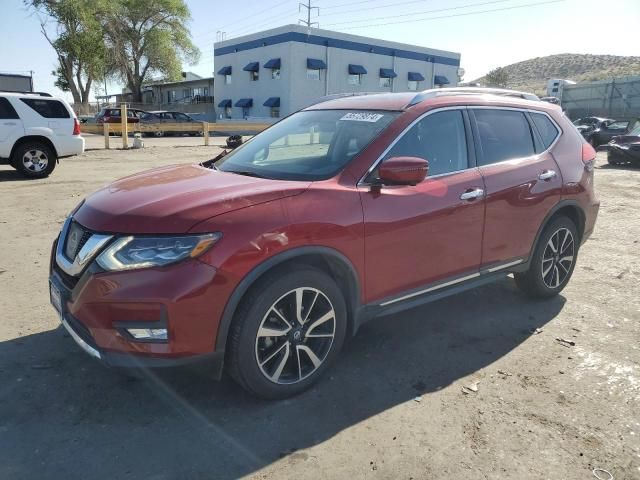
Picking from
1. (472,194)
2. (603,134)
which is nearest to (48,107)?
(472,194)

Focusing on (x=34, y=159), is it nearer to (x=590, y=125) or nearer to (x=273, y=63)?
(x=590, y=125)

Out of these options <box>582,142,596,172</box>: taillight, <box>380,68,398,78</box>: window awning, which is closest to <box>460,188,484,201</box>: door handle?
<box>582,142,596,172</box>: taillight

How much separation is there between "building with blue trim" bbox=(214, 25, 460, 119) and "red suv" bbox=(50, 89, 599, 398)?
32.2 meters

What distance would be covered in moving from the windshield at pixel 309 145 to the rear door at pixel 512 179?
0.95 metres

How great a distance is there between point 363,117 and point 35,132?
10.2 meters

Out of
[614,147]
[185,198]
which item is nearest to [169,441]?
[185,198]

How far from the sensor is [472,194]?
3.79 metres

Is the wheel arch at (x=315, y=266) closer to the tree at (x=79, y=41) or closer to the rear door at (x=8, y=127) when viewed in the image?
the rear door at (x=8, y=127)

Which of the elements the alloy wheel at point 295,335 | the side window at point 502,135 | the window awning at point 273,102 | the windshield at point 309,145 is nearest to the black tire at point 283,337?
the alloy wheel at point 295,335

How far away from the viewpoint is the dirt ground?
2.59 metres

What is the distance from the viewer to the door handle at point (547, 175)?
4.37m

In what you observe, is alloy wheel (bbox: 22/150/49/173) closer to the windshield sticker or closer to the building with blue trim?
the windshield sticker

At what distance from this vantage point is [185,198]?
292cm

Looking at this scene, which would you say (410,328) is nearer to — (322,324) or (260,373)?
(322,324)
